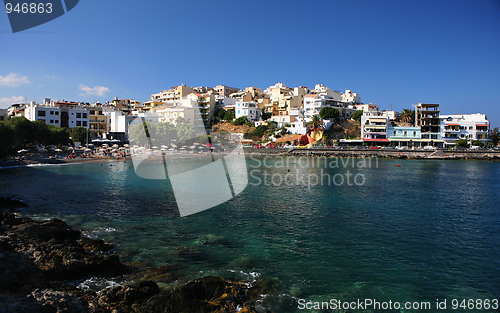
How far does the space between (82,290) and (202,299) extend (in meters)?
3.76

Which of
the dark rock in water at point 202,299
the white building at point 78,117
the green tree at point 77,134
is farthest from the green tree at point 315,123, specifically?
the dark rock in water at point 202,299

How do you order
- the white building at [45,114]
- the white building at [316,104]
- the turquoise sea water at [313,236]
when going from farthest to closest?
the white building at [316,104] → the white building at [45,114] → the turquoise sea water at [313,236]

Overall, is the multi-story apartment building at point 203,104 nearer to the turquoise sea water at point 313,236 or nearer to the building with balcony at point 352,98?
the building with balcony at point 352,98

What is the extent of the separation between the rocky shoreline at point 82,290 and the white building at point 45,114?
235ft

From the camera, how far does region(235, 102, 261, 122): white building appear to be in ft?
320

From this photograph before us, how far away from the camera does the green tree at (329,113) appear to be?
88.2 metres

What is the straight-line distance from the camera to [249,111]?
97.9 metres

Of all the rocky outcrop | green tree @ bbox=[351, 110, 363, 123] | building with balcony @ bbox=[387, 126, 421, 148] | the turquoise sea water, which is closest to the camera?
the rocky outcrop

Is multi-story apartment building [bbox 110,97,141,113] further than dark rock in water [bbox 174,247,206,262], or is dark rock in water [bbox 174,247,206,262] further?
multi-story apartment building [bbox 110,97,141,113]

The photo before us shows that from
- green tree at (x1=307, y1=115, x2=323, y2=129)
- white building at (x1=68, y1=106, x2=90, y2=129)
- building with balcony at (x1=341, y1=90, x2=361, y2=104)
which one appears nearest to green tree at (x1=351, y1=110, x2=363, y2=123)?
green tree at (x1=307, y1=115, x2=323, y2=129)

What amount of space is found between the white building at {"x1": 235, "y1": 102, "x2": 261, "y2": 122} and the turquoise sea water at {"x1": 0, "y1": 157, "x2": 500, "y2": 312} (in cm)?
7039

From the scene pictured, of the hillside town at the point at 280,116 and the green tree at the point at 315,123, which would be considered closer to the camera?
the hillside town at the point at 280,116

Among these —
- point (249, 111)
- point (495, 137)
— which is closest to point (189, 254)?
point (249, 111)

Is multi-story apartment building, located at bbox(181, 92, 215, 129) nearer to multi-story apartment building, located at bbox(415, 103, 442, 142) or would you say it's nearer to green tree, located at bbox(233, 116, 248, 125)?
green tree, located at bbox(233, 116, 248, 125)
